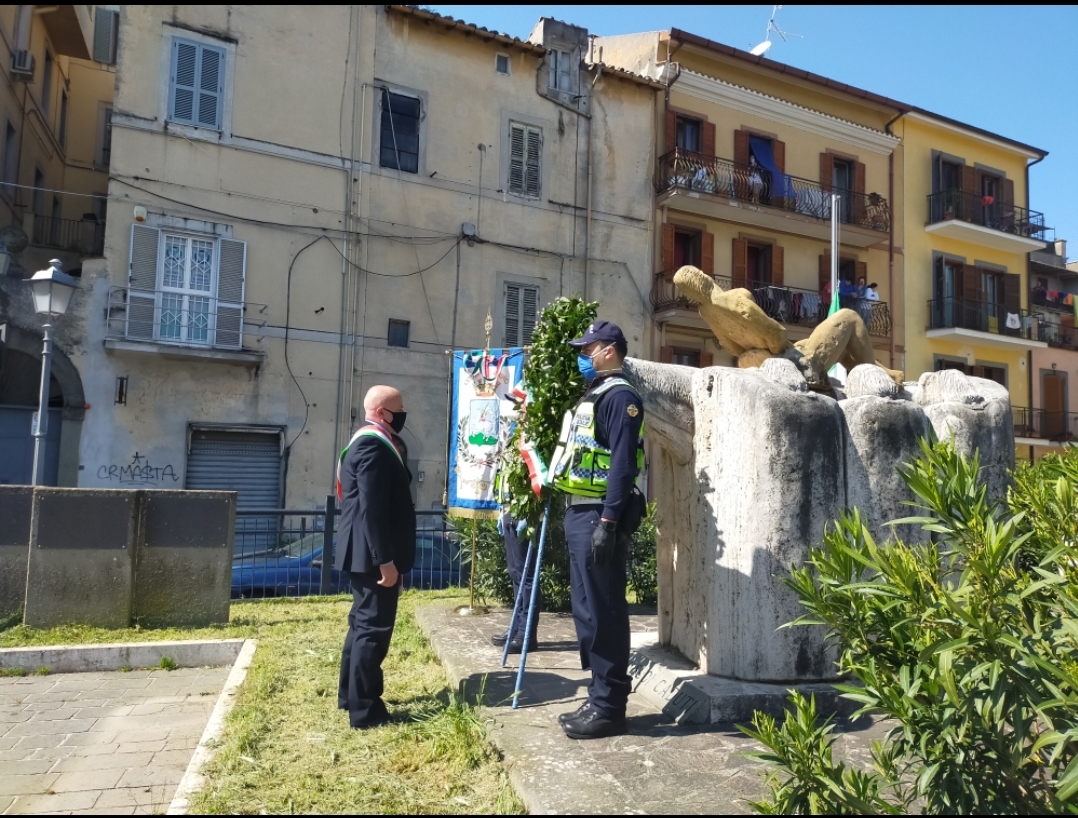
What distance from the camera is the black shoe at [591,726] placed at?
406 cm

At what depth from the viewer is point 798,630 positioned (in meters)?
4.63

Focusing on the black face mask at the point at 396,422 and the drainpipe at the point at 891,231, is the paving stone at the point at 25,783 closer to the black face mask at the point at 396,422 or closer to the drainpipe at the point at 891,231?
the black face mask at the point at 396,422

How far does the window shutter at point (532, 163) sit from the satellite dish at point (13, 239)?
10452mm

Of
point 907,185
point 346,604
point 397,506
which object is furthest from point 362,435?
point 907,185

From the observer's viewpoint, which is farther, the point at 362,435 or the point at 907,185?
the point at 907,185

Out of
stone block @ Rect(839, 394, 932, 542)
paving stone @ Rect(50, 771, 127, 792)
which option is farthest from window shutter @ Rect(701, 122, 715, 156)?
paving stone @ Rect(50, 771, 127, 792)

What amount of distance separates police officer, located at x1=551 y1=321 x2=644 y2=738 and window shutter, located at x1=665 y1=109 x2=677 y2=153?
18554 millimetres

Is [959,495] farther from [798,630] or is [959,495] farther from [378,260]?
[378,260]

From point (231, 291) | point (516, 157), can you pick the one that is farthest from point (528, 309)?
point (231, 291)

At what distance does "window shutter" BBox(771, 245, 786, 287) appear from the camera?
23.4 m

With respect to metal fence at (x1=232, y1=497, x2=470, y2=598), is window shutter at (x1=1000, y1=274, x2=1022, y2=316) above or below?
above

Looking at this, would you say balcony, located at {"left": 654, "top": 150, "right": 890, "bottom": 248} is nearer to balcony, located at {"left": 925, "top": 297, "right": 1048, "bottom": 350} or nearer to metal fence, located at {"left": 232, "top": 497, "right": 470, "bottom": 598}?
balcony, located at {"left": 925, "top": 297, "right": 1048, "bottom": 350}

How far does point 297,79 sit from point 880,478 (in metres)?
16.4

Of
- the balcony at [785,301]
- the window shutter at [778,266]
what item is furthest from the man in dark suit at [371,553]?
the window shutter at [778,266]
